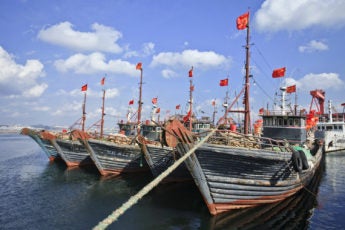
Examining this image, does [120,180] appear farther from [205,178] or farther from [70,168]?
[205,178]

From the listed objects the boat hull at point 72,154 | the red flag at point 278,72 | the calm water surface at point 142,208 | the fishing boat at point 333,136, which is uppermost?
the red flag at point 278,72

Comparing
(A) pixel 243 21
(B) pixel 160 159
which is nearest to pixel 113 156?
(B) pixel 160 159

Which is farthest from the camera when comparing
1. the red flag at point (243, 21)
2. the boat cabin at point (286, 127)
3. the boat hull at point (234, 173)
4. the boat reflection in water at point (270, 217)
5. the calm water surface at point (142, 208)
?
the boat cabin at point (286, 127)

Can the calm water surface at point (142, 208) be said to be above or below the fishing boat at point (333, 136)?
below

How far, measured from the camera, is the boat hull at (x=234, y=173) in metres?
12.1

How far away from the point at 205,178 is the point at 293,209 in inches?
249

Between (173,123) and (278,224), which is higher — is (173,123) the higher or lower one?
the higher one

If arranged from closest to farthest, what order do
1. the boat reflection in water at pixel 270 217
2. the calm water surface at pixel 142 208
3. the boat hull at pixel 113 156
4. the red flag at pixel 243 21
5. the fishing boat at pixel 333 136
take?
the boat reflection in water at pixel 270 217, the calm water surface at pixel 142 208, the red flag at pixel 243 21, the boat hull at pixel 113 156, the fishing boat at pixel 333 136

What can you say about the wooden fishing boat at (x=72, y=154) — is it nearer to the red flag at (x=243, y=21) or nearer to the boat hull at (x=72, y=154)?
the boat hull at (x=72, y=154)

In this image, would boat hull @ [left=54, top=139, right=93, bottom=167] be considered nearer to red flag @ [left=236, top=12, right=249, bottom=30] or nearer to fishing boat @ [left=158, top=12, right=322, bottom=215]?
fishing boat @ [left=158, top=12, right=322, bottom=215]

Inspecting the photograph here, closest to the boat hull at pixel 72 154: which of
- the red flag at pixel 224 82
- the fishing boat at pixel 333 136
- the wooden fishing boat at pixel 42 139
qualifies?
the wooden fishing boat at pixel 42 139

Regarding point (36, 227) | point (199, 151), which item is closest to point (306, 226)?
point (199, 151)

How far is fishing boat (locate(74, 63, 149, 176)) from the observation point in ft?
74.2

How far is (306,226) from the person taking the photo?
12336 millimetres
